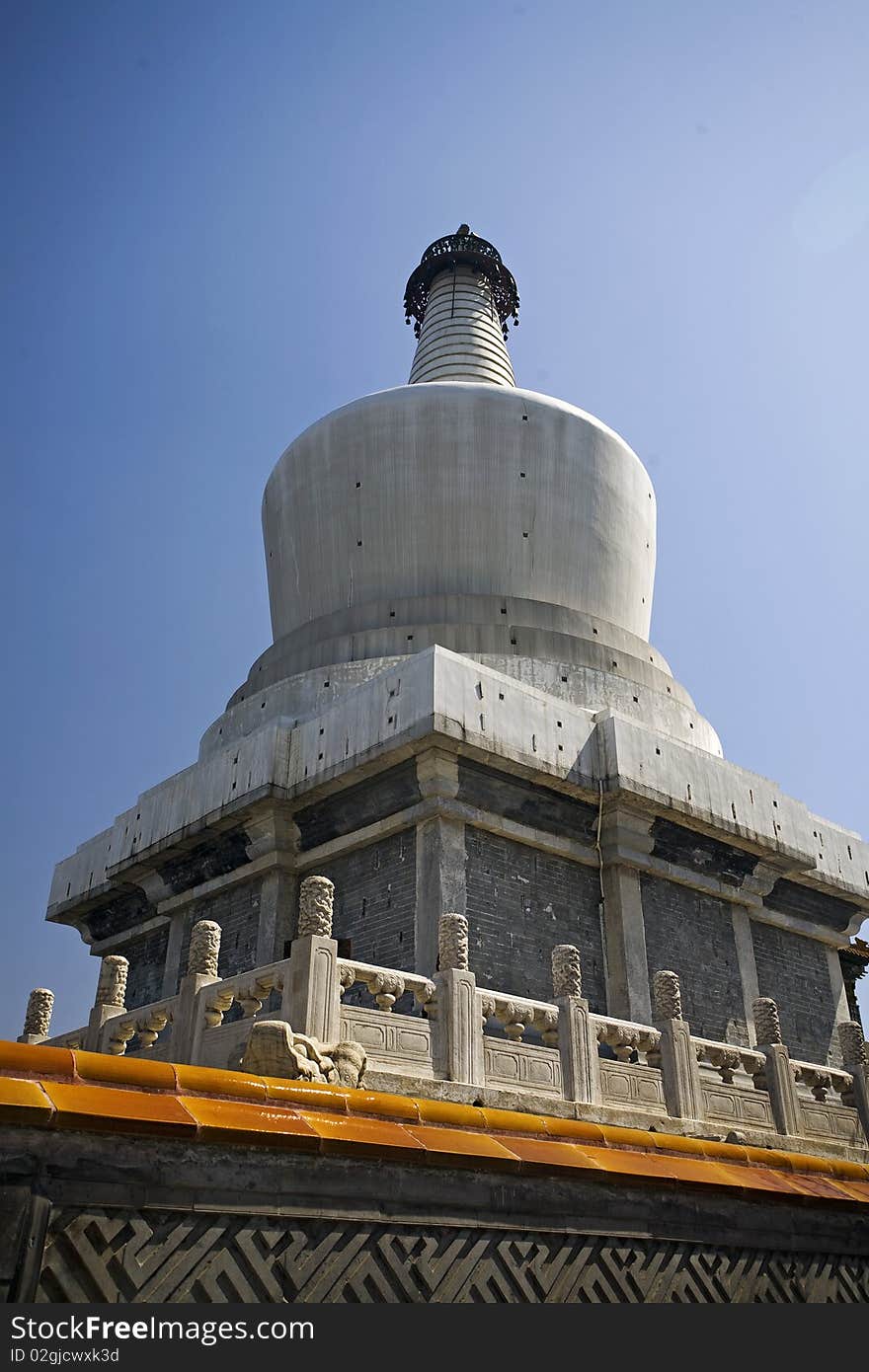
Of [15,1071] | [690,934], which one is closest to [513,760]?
[690,934]

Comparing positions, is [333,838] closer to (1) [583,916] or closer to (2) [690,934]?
(1) [583,916]

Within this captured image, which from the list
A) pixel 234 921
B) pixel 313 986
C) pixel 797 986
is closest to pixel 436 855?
pixel 234 921

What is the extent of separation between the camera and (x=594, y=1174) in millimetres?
4969

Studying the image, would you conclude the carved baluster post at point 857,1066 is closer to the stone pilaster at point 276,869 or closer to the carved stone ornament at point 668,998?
the carved stone ornament at point 668,998

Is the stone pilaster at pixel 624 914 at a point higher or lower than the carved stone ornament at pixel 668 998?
higher

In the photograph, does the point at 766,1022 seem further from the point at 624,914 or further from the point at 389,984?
the point at 389,984

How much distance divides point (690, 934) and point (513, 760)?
352cm

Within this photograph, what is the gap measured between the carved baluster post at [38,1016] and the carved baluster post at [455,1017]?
13.1 ft

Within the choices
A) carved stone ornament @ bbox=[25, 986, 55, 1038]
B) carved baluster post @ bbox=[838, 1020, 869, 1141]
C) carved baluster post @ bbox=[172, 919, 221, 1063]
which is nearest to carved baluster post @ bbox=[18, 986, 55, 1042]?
carved stone ornament @ bbox=[25, 986, 55, 1038]

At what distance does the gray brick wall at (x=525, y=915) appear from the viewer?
12422 millimetres

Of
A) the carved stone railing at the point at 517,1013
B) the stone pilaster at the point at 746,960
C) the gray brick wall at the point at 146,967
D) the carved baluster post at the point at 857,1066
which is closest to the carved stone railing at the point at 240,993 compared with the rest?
the carved stone railing at the point at 517,1013

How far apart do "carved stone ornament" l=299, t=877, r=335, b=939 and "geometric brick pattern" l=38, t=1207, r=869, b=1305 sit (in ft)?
10.4

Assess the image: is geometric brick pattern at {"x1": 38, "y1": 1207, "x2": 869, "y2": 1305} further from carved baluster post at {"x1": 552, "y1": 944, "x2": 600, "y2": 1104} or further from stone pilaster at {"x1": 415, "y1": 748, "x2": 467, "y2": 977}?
stone pilaster at {"x1": 415, "y1": 748, "x2": 467, "y2": 977}

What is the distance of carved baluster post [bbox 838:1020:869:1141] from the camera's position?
35.3 feet
